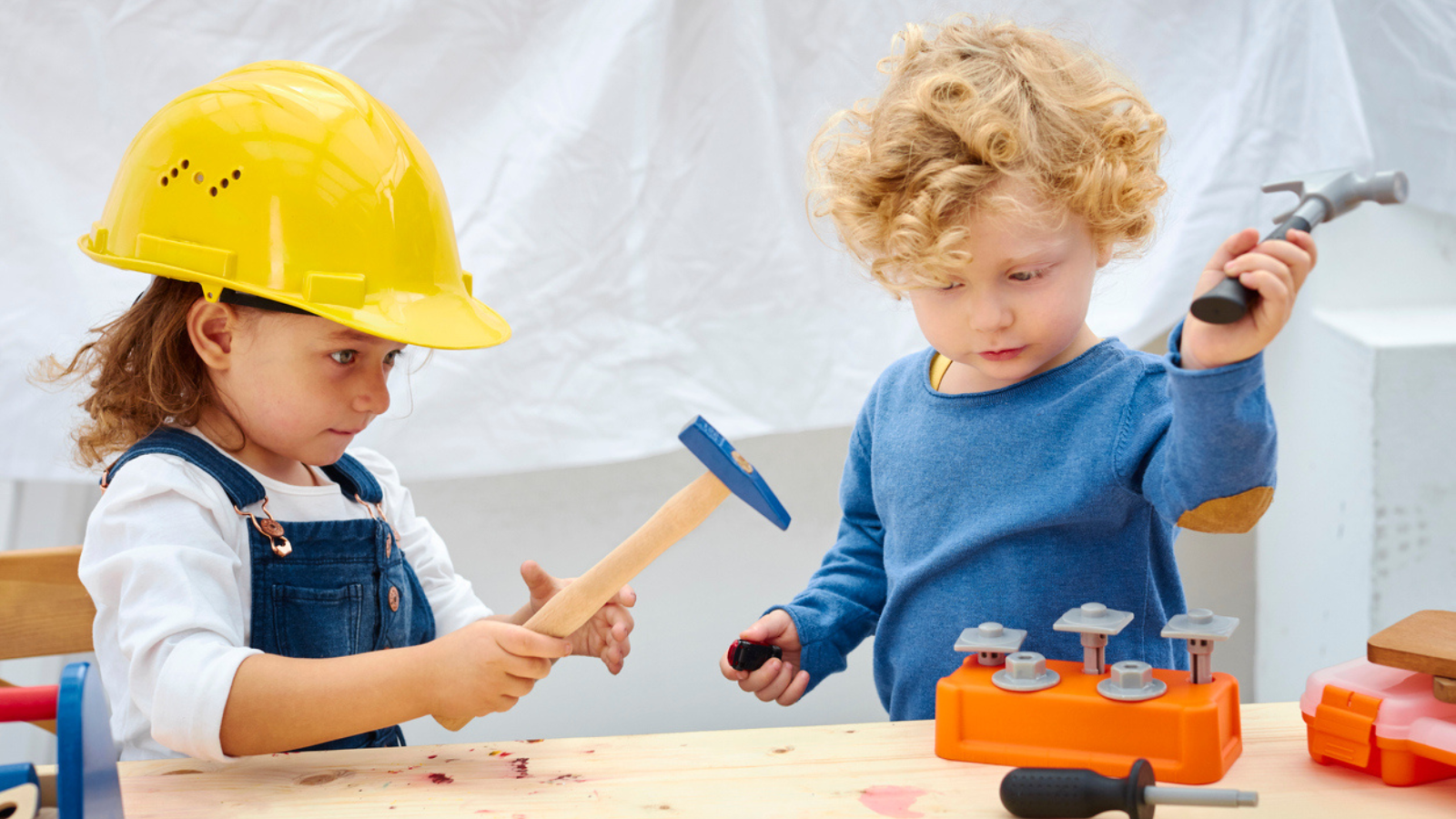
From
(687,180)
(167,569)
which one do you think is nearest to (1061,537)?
(167,569)

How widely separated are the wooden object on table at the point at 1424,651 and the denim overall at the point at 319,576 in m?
0.66

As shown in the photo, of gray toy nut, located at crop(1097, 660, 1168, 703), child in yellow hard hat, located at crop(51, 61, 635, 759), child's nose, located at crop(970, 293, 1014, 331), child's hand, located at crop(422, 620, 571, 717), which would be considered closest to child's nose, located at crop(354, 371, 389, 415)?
child in yellow hard hat, located at crop(51, 61, 635, 759)

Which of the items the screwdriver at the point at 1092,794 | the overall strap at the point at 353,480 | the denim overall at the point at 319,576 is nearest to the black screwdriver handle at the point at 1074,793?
the screwdriver at the point at 1092,794

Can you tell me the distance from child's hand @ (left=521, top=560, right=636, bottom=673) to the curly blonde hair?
334 mm

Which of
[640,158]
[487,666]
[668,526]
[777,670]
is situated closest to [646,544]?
[668,526]

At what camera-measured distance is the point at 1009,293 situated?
70 centimetres

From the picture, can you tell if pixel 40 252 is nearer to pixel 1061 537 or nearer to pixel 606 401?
pixel 606 401

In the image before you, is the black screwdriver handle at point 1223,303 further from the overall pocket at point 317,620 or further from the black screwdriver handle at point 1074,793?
the overall pocket at point 317,620

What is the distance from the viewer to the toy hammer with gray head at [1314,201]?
0.51 m

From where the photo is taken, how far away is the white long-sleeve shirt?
622 millimetres

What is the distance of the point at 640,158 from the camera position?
125 cm

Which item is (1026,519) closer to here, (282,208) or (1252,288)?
(1252,288)

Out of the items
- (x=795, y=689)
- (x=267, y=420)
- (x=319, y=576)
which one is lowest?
(x=795, y=689)

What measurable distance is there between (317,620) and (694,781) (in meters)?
0.36
